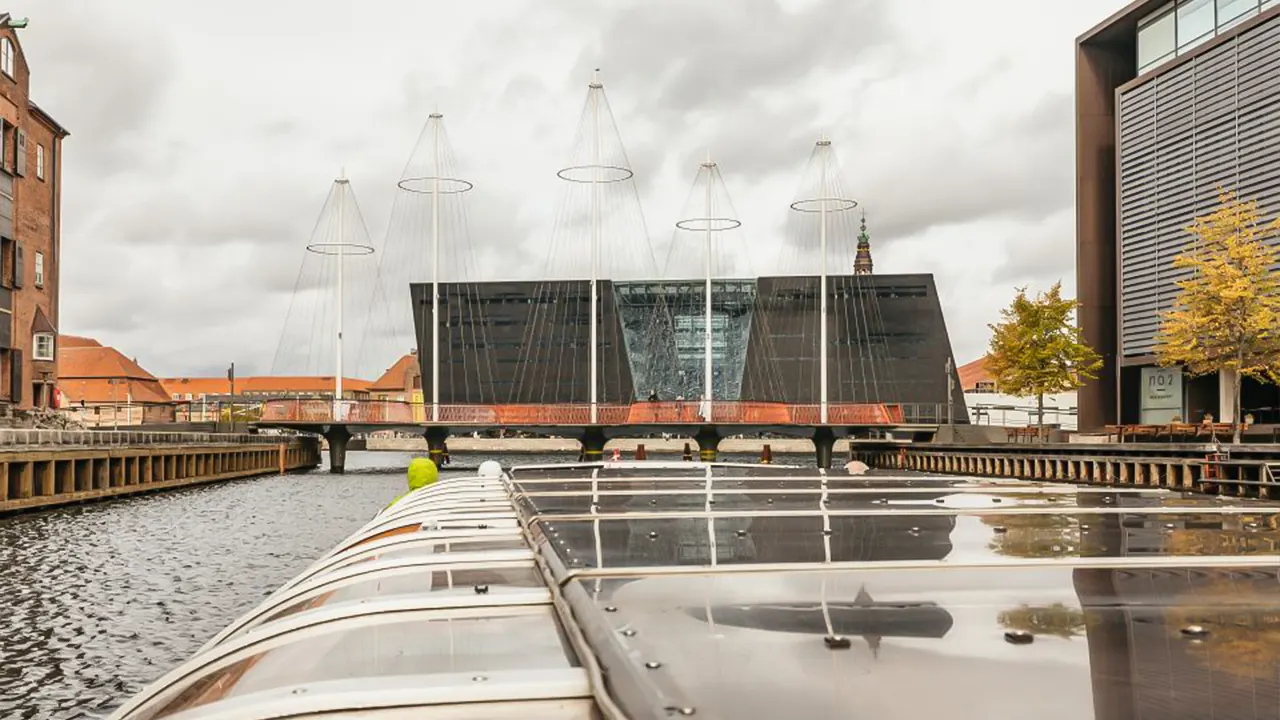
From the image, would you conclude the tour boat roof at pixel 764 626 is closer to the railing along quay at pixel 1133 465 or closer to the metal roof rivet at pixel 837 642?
the metal roof rivet at pixel 837 642

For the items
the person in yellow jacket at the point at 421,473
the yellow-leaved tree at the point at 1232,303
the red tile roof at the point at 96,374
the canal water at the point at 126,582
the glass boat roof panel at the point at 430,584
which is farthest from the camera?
the red tile roof at the point at 96,374

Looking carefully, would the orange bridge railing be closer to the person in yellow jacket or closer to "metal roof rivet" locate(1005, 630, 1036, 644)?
the person in yellow jacket

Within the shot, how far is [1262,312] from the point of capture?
3400 centimetres

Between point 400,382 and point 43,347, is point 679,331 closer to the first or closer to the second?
point 43,347

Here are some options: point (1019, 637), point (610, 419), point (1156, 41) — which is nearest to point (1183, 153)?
point (1156, 41)

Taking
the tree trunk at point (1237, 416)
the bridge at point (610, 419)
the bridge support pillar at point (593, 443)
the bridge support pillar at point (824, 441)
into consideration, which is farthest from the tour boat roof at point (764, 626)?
the bridge support pillar at point (593, 443)

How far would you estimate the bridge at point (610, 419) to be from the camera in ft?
191

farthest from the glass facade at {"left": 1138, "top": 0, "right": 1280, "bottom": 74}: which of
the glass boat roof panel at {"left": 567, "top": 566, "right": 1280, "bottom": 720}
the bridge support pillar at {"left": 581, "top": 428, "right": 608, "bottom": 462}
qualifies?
the glass boat roof panel at {"left": 567, "top": 566, "right": 1280, "bottom": 720}

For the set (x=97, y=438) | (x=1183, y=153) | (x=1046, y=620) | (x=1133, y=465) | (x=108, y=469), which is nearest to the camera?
(x=1046, y=620)

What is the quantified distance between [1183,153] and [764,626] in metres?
45.6

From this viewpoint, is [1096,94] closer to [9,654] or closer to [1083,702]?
[9,654]

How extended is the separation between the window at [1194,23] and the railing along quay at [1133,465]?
1775 centimetres

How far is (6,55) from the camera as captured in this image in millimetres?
46312

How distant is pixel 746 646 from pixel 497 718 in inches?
26.8
